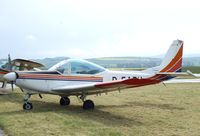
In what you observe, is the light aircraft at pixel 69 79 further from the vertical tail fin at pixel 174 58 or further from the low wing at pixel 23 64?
the low wing at pixel 23 64

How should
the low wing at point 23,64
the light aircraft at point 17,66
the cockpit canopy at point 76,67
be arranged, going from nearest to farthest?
1. the cockpit canopy at point 76,67
2. the light aircraft at point 17,66
3. the low wing at point 23,64

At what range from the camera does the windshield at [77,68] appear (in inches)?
438

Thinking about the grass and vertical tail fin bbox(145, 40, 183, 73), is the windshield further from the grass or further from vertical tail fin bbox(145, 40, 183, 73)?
vertical tail fin bbox(145, 40, 183, 73)

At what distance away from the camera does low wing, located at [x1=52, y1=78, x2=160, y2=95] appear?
8.84m

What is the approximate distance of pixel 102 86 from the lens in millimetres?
9586

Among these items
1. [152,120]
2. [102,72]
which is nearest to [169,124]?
[152,120]

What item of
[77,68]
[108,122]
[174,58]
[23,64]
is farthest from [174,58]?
[23,64]

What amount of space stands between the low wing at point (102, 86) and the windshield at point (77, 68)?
2.28 feet

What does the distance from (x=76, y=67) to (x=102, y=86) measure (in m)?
1.96

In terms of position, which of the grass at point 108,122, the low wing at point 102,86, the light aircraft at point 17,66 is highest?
the light aircraft at point 17,66

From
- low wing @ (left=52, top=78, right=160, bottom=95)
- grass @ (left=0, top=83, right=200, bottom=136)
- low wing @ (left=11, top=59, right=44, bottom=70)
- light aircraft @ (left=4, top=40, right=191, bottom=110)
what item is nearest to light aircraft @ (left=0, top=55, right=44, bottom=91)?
low wing @ (left=11, top=59, right=44, bottom=70)

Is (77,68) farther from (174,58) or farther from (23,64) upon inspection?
(23,64)

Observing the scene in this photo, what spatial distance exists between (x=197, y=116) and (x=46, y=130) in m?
4.62

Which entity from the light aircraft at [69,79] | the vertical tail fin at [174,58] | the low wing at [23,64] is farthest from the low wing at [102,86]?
the low wing at [23,64]
